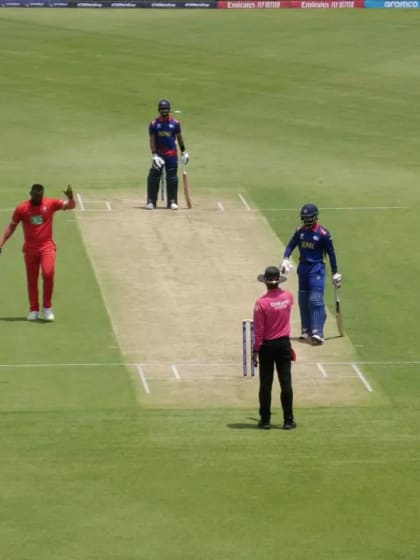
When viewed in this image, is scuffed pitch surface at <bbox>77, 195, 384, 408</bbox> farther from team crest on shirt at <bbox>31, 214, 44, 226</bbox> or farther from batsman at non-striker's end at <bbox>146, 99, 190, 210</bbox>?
team crest on shirt at <bbox>31, 214, 44, 226</bbox>

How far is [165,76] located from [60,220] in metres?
20.2

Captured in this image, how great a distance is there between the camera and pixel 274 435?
2125cm

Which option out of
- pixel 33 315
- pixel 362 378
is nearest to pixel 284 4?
pixel 33 315

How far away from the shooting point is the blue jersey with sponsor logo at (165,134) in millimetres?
34719

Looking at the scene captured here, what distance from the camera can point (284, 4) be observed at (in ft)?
228

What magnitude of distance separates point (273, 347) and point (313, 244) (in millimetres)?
4903

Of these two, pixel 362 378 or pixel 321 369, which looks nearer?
pixel 362 378

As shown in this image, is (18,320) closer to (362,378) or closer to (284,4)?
(362,378)

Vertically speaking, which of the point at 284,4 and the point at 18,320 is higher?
the point at 284,4

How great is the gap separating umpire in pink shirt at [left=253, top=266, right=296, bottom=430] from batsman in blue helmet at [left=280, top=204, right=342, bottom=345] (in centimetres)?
417

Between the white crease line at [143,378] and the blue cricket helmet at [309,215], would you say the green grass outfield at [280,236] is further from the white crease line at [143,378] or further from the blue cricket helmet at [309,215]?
the blue cricket helmet at [309,215]

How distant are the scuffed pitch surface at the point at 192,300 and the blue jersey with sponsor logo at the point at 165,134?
4.26 feet

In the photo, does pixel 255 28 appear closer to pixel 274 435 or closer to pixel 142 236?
pixel 142 236

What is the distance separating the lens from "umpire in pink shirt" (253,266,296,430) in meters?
21.3
